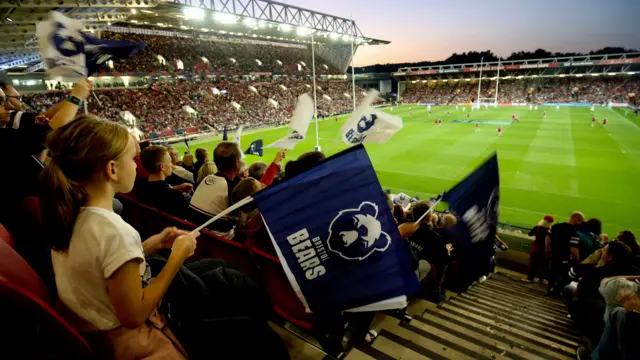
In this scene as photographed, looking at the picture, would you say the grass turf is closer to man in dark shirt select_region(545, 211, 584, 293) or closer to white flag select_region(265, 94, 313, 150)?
white flag select_region(265, 94, 313, 150)

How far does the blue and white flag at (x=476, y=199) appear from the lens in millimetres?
3725

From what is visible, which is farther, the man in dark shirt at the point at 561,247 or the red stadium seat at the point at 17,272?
the man in dark shirt at the point at 561,247

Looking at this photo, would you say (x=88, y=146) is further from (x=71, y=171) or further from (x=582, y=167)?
(x=582, y=167)

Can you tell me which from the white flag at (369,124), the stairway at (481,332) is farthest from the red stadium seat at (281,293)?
the white flag at (369,124)

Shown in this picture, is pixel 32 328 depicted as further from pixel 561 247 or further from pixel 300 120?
pixel 561 247

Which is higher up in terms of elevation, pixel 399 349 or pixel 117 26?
pixel 117 26

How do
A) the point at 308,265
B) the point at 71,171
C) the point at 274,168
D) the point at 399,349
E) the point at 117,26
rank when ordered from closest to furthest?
1. the point at 71,171
2. the point at 308,265
3. the point at 399,349
4. the point at 274,168
5. the point at 117,26

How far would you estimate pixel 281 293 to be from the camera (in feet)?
8.84

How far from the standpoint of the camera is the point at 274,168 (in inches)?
166

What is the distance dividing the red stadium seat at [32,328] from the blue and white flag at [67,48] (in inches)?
154

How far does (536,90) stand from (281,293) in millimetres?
81938

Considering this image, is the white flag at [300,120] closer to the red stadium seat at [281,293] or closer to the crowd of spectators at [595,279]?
the red stadium seat at [281,293]

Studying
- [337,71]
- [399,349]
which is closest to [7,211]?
[399,349]

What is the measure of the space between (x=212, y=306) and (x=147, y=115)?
39.7m
